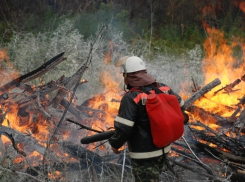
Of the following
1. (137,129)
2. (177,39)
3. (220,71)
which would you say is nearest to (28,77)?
(137,129)

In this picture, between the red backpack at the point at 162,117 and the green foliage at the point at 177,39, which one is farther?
the green foliage at the point at 177,39

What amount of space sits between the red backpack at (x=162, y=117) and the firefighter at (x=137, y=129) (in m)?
0.10

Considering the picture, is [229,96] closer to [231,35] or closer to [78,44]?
[78,44]

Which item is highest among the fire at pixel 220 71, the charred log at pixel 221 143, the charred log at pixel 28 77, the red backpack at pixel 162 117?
the red backpack at pixel 162 117

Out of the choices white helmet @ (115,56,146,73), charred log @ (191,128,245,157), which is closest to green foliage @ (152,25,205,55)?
charred log @ (191,128,245,157)

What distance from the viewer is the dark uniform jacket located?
2.74 meters

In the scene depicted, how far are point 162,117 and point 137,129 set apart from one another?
1.09 ft

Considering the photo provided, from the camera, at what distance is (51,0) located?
14445mm

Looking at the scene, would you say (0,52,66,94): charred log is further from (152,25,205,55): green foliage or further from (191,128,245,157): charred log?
(152,25,205,55): green foliage

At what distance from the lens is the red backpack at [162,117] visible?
267 cm

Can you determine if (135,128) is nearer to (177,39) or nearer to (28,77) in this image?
(28,77)

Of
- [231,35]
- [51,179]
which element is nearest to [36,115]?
[51,179]

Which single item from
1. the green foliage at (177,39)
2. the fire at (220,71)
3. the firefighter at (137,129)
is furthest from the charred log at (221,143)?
the green foliage at (177,39)

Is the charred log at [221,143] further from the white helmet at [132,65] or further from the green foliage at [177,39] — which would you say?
the green foliage at [177,39]
